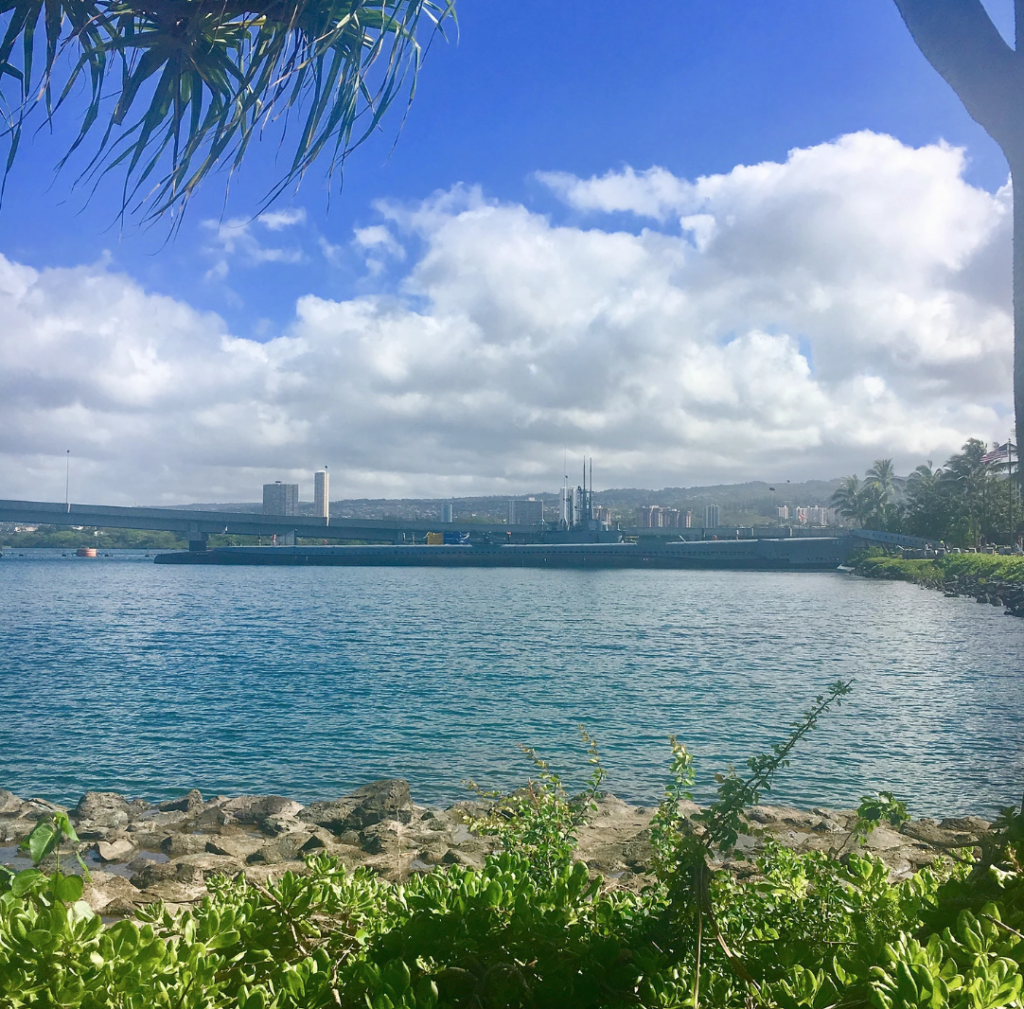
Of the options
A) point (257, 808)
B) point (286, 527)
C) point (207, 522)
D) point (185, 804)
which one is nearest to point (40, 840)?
point (257, 808)

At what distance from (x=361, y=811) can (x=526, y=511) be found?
138 m

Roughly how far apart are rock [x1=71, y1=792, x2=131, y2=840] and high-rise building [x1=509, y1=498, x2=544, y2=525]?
135 m

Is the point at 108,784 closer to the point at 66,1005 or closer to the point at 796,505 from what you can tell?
the point at 66,1005

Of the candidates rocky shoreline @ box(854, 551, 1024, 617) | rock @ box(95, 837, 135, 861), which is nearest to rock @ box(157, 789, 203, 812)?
rock @ box(95, 837, 135, 861)

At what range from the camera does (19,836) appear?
7.52 meters

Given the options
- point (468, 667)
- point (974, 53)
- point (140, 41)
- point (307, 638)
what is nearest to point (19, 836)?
point (140, 41)

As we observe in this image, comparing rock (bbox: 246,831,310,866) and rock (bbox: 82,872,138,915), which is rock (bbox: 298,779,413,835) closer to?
rock (bbox: 246,831,310,866)

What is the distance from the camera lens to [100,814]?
8.29m

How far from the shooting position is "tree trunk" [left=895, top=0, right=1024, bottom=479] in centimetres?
238

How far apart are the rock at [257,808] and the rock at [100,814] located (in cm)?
102

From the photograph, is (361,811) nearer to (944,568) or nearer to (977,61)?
(977,61)

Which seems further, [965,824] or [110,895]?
[965,824]

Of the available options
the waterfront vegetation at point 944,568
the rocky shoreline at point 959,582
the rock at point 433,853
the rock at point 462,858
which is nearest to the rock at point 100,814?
the rock at point 433,853

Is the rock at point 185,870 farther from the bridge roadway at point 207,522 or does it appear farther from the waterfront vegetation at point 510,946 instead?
the bridge roadway at point 207,522
